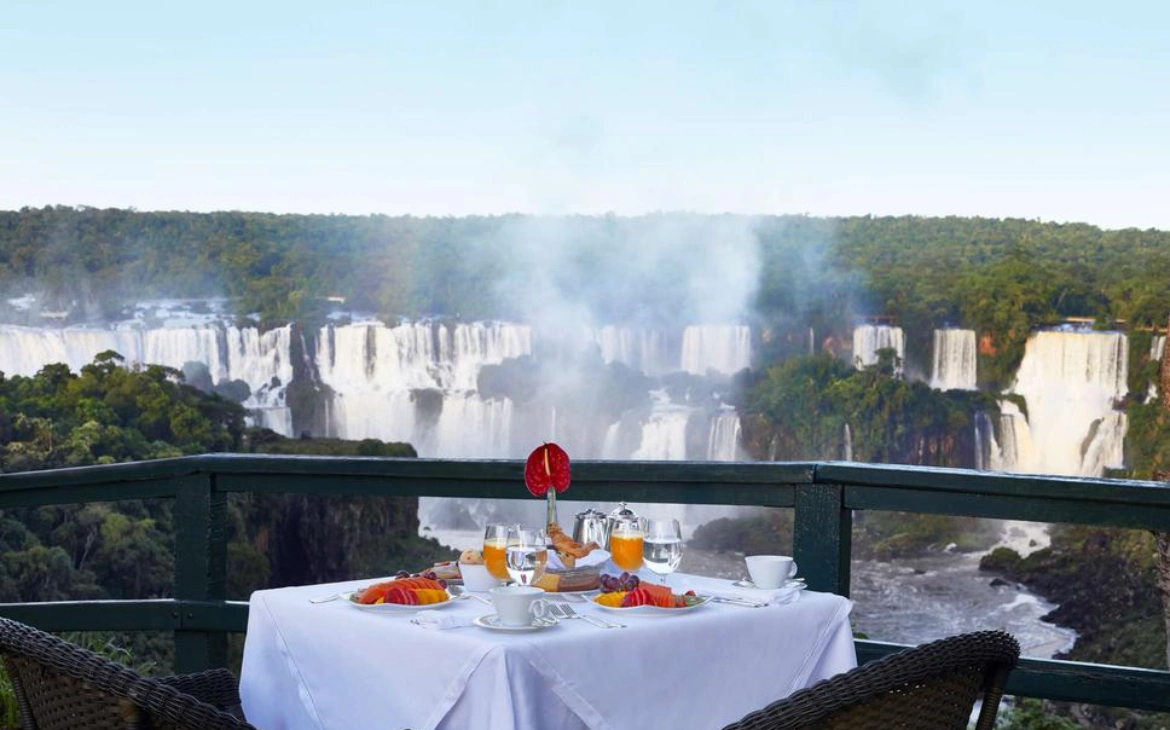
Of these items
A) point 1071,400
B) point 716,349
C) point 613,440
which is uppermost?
point 716,349

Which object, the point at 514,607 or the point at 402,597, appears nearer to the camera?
the point at 514,607

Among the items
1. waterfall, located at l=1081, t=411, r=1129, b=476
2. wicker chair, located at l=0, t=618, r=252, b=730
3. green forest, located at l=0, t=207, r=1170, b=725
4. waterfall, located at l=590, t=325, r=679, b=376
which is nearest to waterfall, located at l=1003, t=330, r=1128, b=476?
waterfall, located at l=1081, t=411, r=1129, b=476

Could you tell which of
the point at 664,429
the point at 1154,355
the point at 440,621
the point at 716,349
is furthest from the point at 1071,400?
the point at 440,621

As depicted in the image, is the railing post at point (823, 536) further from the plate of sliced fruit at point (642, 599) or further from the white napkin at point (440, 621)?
the white napkin at point (440, 621)

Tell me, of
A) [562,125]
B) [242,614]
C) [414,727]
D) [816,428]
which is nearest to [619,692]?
[414,727]

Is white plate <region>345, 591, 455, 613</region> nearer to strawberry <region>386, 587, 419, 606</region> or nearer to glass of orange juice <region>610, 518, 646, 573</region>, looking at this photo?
strawberry <region>386, 587, 419, 606</region>

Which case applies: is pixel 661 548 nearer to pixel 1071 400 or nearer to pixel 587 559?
pixel 587 559

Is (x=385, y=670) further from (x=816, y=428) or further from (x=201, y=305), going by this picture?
(x=201, y=305)

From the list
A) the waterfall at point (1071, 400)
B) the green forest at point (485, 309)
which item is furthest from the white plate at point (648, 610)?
the waterfall at point (1071, 400)
